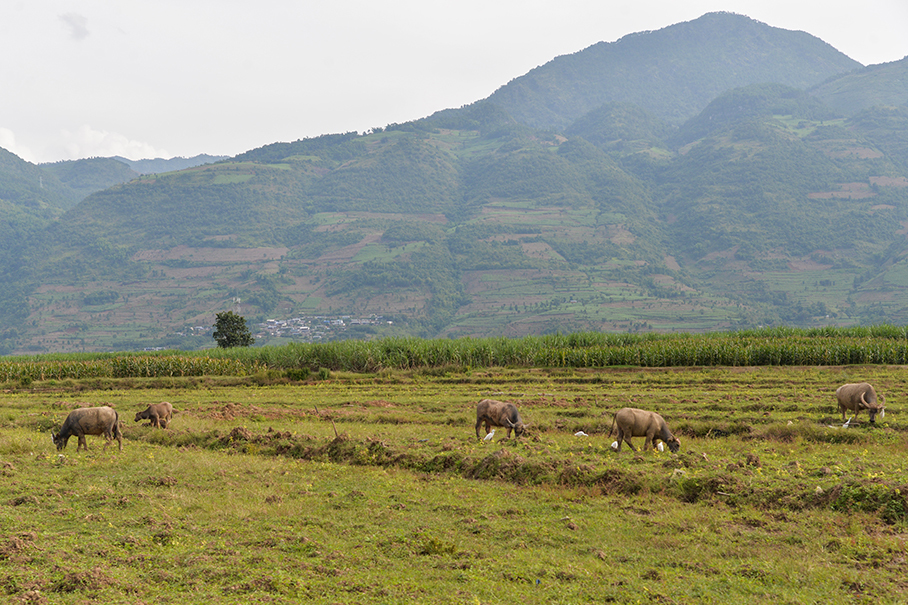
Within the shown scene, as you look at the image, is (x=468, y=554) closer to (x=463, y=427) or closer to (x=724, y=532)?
(x=724, y=532)

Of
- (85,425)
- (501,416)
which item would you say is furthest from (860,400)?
(85,425)

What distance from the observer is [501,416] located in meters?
19.6

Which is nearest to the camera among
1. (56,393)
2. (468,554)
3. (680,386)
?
(468,554)

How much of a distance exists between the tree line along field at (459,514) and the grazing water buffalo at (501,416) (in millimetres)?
535

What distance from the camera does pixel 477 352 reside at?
4400 cm

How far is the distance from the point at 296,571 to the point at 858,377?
32.8 metres

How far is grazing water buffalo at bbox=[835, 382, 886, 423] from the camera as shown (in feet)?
69.7

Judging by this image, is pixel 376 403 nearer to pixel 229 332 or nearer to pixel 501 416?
pixel 501 416

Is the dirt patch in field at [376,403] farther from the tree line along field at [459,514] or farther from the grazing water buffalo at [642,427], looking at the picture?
the grazing water buffalo at [642,427]

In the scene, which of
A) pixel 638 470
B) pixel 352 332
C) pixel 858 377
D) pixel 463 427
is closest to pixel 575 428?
pixel 463 427

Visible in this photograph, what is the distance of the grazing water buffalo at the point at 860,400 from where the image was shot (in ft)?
69.7

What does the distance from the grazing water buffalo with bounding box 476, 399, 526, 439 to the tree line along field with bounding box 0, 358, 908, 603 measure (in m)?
0.54

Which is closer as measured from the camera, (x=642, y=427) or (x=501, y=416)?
(x=642, y=427)

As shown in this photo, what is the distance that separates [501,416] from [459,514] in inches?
267
